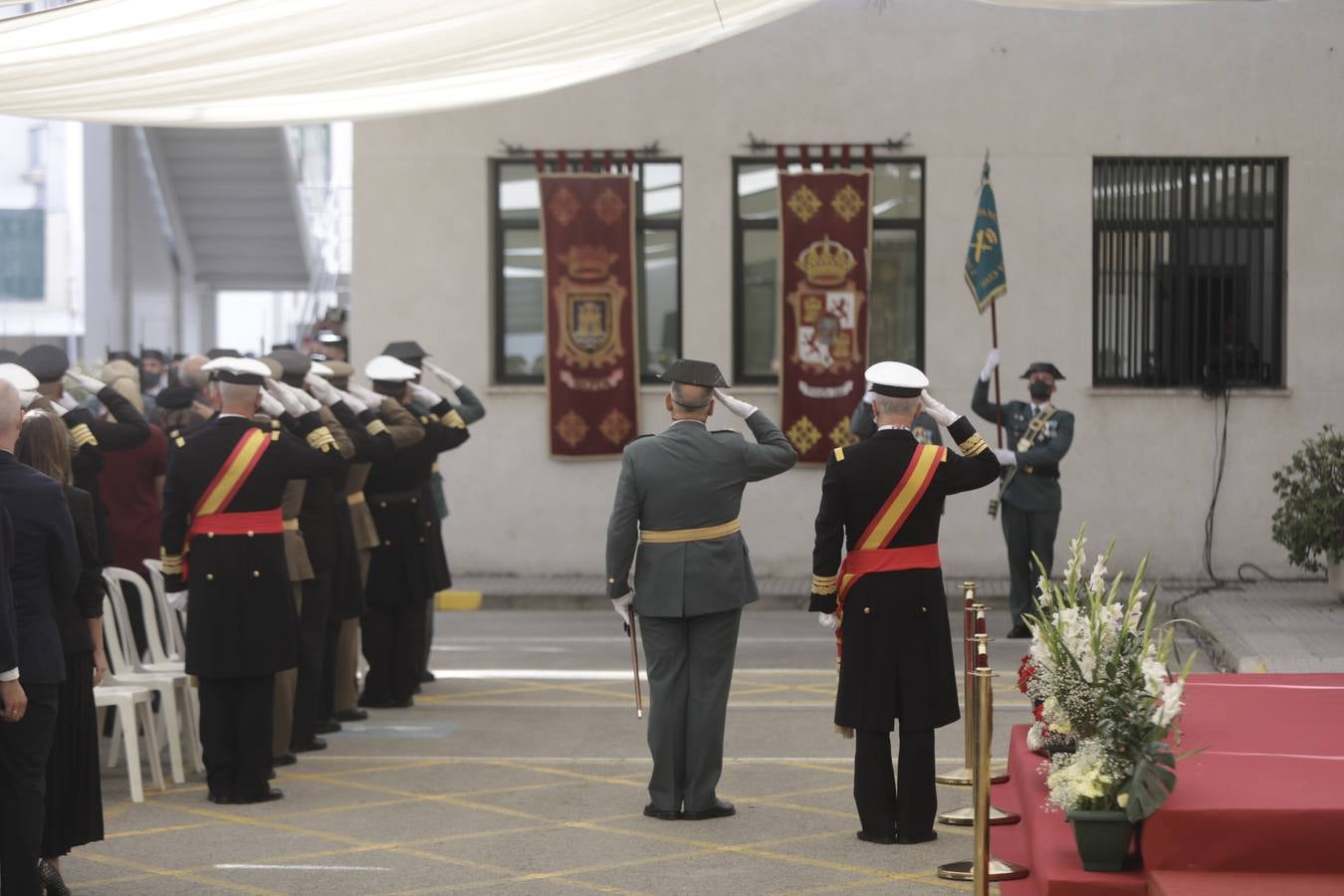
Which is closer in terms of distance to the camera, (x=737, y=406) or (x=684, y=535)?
(x=684, y=535)

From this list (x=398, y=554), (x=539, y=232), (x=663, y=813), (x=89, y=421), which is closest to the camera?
(x=663, y=813)

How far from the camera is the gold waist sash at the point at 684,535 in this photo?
851cm

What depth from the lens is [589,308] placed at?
1766 centimetres

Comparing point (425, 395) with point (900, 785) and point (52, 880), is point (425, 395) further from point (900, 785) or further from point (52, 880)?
point (52, 880)

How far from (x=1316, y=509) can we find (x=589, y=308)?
22.3 feet

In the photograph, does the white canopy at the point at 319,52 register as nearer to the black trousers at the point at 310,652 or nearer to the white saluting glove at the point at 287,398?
the white saluting glove at the point at 287,398

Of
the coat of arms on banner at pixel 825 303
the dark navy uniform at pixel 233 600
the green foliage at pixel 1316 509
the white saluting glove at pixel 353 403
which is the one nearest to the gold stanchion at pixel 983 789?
the dark navy uniform at pixel 233 600

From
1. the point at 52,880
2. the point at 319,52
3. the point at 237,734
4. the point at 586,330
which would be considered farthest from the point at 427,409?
the point at 586,330

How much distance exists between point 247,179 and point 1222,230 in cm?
1668

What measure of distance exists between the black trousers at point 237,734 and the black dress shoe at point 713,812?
79.9 inches

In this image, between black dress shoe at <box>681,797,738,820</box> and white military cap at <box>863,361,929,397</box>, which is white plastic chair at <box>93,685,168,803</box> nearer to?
black dress shoe at <box>681,797,738,820</box>

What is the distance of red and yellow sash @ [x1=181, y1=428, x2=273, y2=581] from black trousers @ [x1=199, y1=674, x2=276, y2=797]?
620 mm

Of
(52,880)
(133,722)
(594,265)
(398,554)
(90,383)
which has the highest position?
(594,265)

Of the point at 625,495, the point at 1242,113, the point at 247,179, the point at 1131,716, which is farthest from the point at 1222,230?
the point at 247,179
